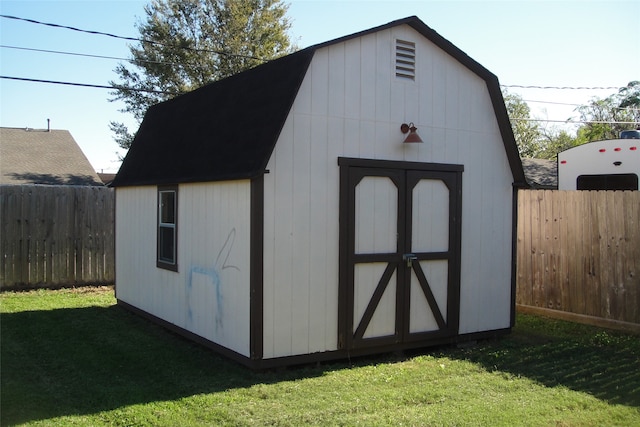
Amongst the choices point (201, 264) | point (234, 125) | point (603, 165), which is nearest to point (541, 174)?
point (603, 165)

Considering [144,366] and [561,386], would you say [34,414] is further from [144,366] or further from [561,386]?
[561,386]

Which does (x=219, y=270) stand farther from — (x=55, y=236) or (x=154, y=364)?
(x=55, y=236)

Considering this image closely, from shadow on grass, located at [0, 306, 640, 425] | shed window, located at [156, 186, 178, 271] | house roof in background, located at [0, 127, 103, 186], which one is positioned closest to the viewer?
shadow on grass, located at [0, 306, 640, 425]

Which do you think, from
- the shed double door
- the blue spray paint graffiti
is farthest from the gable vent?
the blue spray paint graffiti

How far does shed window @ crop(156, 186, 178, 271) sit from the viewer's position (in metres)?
8.44

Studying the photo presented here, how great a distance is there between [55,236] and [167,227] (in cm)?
454

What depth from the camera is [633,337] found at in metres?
8.50

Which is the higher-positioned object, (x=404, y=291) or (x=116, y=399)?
(x=404, y=291)

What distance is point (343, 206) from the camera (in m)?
7.04

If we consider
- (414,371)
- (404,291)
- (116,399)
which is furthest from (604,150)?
(116,399)

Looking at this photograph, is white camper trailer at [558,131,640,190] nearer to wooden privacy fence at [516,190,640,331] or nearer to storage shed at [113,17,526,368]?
wooden privacy fence at [516,190,640,331]

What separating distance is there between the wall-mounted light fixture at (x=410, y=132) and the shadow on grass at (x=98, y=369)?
2.97 metres

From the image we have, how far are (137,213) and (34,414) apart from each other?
5082 millimetres

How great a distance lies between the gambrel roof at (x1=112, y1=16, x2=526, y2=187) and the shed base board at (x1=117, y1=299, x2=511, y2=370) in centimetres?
201
